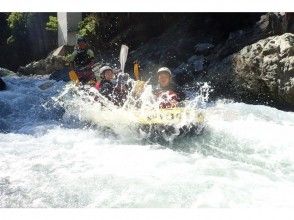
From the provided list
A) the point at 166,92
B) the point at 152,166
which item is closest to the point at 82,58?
the point at 166,92

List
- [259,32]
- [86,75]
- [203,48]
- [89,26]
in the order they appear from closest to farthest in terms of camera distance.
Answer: [86,75]
[259,32]
[203,48]
[89,26]

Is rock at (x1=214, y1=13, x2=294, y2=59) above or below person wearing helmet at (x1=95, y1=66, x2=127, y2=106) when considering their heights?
above

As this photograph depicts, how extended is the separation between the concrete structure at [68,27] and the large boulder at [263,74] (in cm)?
512

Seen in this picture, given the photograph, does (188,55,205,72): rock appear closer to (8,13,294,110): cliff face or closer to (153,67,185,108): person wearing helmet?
(8,13,294,110): cliff face

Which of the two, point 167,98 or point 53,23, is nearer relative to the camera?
point 167,98

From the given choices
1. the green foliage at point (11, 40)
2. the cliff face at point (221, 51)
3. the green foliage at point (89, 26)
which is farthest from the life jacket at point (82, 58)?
the green foliage at point (11, 40)

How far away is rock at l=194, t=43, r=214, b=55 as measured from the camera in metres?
8.00

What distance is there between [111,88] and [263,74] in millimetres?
2155

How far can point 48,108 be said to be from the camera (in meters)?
6.07

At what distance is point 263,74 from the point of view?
5430mm

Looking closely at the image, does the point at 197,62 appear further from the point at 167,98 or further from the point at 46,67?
the point at 46,67

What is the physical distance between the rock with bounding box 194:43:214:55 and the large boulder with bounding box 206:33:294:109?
162 cm

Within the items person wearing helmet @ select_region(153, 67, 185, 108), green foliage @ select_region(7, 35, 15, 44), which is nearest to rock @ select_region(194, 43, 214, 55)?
person wearing helmet @ select_region(153, 67, 185, 108)

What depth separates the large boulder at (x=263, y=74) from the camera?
512cm
